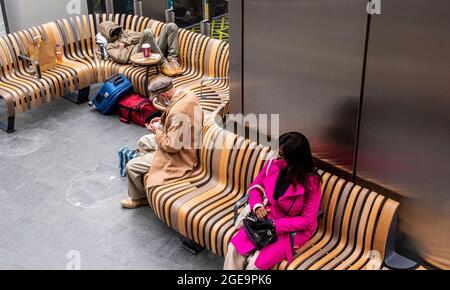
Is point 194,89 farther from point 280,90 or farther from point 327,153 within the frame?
point 327,153

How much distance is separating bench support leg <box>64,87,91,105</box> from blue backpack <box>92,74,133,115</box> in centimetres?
41

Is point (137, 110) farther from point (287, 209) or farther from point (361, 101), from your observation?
point (361, 101)

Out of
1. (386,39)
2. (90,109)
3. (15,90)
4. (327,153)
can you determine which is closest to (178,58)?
(90,109)

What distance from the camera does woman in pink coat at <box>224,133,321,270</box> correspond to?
4402mm

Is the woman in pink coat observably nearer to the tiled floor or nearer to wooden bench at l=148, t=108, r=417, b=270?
wooden bench at l=148, t=108, r=417, b=270

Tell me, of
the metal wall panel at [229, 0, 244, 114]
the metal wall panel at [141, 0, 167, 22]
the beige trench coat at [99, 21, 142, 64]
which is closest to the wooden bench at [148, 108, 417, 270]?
the metal wall panel at [229, 0, 244, 114]

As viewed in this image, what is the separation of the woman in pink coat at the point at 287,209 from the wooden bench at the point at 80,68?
284 centimetres

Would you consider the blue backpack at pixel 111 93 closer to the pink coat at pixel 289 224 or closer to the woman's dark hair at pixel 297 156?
the pink coat at pixel 289 224

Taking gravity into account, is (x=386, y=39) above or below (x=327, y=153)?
above

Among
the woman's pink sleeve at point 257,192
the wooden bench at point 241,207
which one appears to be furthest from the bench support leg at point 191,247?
the woman's pink sleeve at point 257,192

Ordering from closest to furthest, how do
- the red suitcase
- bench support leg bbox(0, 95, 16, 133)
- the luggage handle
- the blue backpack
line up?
bench support leg bbox(0, 95, 16, 133)
the red suitcase
the blue backpack
the luggage handle

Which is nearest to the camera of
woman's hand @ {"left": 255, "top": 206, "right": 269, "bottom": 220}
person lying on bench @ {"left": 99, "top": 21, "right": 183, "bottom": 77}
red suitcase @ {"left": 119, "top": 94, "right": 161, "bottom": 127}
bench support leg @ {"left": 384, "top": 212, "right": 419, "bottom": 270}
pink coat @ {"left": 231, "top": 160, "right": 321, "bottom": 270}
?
bench support leg @ {"left": 384, "top": 212, "right": 419, "bottom": 270}

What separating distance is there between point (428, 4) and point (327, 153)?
1.58 m

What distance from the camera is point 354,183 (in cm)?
475
